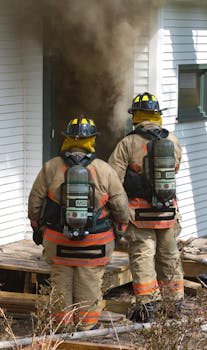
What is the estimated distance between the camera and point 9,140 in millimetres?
9906

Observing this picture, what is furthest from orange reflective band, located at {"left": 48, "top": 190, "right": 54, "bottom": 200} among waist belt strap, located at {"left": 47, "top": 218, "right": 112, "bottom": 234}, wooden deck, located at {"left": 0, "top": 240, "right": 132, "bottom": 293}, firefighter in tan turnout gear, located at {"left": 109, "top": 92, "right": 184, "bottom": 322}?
wooden deck, located at {"left": 0, "top": 240, "right": 132, "bottom": 293}

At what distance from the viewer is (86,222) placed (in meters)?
7.03

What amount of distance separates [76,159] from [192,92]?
427 centimetres

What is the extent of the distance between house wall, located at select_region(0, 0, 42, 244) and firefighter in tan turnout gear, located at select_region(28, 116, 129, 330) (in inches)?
106

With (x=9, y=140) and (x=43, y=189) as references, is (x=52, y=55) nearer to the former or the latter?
(x=9, y=140)

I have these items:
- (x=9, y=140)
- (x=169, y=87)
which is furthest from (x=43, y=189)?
(x=169, y=87)

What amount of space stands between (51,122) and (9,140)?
0.61 meters

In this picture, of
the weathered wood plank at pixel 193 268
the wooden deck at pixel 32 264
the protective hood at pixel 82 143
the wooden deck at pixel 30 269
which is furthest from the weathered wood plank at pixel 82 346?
the weathered wood plank at pixel 193 268

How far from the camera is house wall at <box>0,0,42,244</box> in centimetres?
977

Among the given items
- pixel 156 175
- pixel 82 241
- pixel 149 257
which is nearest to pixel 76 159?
pixel 82 241

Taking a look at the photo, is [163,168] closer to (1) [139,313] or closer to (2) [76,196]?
(2) [76,196]

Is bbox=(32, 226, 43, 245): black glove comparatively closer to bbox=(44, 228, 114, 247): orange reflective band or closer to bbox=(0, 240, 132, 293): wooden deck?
bbox=(44, 228, 114, 247): orange reflective band

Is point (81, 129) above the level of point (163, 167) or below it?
above

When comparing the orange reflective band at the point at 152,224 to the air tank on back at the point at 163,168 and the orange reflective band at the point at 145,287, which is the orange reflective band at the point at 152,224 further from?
the orange reflective band at the point at 145,287
